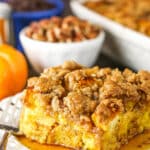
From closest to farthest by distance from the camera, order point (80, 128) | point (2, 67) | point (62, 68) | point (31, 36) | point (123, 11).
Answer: point (80, 128), point (62, 68), point (2, 67), point (31, 36), point (123, 11)

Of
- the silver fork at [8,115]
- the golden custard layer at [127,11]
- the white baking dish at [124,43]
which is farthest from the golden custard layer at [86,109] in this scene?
the golden custard layer at [127,11]

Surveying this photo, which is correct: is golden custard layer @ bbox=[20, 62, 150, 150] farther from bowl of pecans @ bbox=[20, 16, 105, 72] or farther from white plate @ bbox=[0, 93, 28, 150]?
bowl of pecans @ bbox=[20, 16, 105, 72]

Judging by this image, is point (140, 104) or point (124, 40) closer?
point (140, 104)

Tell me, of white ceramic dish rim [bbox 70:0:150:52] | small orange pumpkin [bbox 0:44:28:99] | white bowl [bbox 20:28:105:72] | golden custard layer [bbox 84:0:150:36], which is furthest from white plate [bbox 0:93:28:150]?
golden custard layer [bbox 84:0:150:36]

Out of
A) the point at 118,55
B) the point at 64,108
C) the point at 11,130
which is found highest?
the point at 64,108

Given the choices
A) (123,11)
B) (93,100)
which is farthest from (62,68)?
(123,11)

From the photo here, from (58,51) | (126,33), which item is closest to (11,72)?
(58,51)

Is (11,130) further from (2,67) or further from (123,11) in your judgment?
(123,11)
